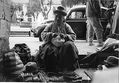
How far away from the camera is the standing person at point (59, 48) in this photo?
5191mm

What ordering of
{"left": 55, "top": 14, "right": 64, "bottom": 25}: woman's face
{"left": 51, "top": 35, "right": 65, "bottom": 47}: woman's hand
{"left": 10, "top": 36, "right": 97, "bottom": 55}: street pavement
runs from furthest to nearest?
{"left": 10, "top": 36, "right": 97, "bottom": 55}: street pavement → {"left": 55, "top": 14, "right": 64, "bottom": 25}: woman's face → {"left": 51, "top": 35, "right": 65, "bottom": 47}: woman's hand

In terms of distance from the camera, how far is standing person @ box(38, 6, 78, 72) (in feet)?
17.0

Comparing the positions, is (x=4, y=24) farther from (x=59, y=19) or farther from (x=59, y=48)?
(x=59, y=48)

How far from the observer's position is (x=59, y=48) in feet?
17.2

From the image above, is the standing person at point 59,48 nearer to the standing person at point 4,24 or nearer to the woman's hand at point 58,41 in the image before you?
the woman's hand at point 58,41

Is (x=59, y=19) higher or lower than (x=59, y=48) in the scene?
higher

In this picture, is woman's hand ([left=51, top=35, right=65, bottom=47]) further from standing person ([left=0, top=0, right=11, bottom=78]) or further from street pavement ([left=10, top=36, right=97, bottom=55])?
street pavement ([left=10, top=36, right=97, bottom=55])

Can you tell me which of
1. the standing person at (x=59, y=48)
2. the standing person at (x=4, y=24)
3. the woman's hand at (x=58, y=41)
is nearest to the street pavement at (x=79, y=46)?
the standing person at (x=4, y=24)

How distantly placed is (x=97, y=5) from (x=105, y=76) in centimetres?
776

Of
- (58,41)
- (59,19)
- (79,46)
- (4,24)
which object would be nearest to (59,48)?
(58,41)

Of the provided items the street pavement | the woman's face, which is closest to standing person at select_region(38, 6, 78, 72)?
the woman's face

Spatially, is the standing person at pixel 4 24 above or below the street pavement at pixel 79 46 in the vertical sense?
above

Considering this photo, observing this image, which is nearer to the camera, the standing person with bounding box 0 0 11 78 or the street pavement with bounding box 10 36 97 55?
the standing person with bounding box 0 0 11 78

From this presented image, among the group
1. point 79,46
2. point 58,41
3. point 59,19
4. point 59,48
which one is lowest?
point 79,46
